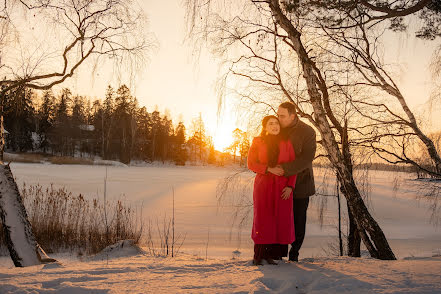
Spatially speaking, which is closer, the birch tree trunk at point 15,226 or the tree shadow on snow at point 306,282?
the tree shadow on snow at point 306,282

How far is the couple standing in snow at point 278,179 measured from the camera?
309 cm

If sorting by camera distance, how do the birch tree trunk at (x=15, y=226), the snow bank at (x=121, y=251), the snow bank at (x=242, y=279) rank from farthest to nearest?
Answer: the snow bank at (x=121, y=251)
the birch tree trunk at (x=15, y=226)
the snow bank at (x=242, y=279)

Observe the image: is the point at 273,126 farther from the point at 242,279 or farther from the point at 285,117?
the point at 242,279

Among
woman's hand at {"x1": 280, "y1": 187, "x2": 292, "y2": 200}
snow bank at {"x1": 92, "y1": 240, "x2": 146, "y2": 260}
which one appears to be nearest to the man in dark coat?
woman's hand at {"x1": 280, "y1": 187, "x2": 292, "y2": 200}

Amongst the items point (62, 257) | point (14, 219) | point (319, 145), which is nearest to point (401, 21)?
point (319, 145)

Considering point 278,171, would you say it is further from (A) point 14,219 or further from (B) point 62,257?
(B) point 62,257

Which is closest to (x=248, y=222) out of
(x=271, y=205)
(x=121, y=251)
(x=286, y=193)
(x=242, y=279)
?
(x=121, y=251)

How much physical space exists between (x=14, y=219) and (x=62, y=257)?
6.75 feet

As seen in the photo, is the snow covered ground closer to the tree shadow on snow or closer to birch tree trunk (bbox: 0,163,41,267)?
the tree shadow on snow

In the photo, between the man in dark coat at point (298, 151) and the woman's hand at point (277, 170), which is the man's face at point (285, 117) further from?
the woman's hand at point (277, 170)

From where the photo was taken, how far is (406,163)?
555cm

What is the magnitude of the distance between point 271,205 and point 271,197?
9cm

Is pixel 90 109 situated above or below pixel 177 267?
above

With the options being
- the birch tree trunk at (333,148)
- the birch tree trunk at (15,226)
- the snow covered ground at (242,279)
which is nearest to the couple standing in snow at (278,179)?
the snow covered ground at (242,279)
